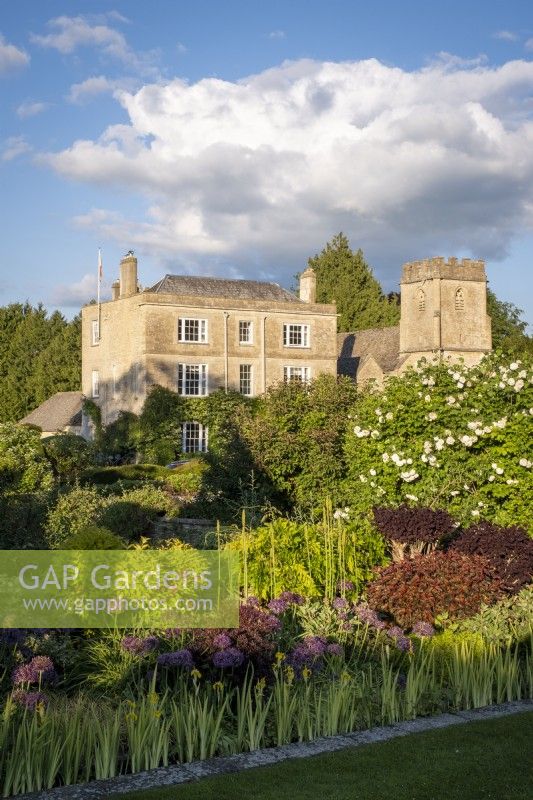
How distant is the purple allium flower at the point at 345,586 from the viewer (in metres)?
10.4

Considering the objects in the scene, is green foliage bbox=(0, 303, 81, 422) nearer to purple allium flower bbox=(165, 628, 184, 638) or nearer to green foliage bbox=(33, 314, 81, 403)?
green foliage bbox=(33, 314, 81, 403)

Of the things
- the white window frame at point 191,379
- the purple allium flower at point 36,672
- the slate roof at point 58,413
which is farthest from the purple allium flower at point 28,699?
the slate roof at point 58,413

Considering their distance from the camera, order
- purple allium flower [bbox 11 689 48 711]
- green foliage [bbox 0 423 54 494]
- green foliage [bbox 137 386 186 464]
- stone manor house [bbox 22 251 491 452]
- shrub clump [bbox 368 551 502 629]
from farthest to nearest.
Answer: stone manor house [bbox 22 251 491 452]
green foliage [bbox 137 386 186 464]
green foliage [bbox 0 423 54 494]
shrub clump [bbox 368 551 502 629]
purple allium flower [bbox 11 689 48 711]

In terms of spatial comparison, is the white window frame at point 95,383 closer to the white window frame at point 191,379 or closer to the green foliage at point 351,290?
the white window frame at point 191,379

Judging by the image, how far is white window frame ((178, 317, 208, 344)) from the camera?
4409 cm

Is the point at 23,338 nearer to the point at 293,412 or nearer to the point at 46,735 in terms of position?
the point at 293,412

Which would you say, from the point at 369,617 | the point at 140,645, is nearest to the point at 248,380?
the point at 369,617

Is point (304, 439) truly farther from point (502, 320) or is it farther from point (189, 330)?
point (502, 320)

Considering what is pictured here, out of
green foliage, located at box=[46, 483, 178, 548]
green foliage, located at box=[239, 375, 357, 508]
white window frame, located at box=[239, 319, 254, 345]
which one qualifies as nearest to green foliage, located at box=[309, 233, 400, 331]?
white window frame, located at box=[239, 319, 254, 345]

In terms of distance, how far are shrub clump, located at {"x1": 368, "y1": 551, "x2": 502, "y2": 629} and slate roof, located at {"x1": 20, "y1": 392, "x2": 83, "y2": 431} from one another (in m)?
45.5

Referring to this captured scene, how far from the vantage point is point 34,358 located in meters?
67.4

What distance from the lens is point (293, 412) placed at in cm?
1836

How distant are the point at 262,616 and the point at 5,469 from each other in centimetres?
1072

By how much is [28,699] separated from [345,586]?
15.5 ft
